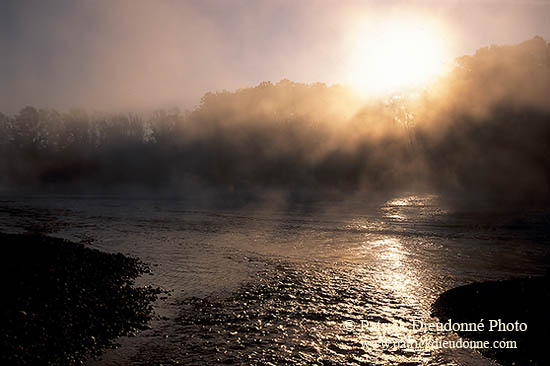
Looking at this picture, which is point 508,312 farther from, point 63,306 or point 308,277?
point 63,306

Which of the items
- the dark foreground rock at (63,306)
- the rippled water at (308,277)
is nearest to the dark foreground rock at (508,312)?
the rippled water at (308,277)

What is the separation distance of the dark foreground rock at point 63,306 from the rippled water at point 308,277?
0.90 metres

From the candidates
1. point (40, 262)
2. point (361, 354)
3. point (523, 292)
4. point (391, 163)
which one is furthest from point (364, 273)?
point (391, 163)

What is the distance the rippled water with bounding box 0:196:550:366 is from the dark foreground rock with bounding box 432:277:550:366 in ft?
2.23

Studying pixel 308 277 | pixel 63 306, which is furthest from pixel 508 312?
pixel 63 306

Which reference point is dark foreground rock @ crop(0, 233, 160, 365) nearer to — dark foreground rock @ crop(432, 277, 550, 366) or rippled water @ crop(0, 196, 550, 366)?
rippled water @ crop(0, 196, 550, 366)

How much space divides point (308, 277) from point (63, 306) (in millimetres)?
11553

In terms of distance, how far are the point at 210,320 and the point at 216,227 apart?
26160 mm

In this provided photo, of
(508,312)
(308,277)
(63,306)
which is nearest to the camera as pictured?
(508,312)

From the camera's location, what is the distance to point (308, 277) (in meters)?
18.3

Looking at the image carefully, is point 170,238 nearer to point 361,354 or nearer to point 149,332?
point 149,332

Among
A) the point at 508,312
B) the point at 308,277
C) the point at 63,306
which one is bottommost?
the point at 308,277

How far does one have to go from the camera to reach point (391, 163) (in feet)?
308

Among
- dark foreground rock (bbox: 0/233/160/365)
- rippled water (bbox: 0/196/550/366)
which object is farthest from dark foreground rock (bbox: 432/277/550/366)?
dark foreground rock (bbox: 0/233/160/365)
